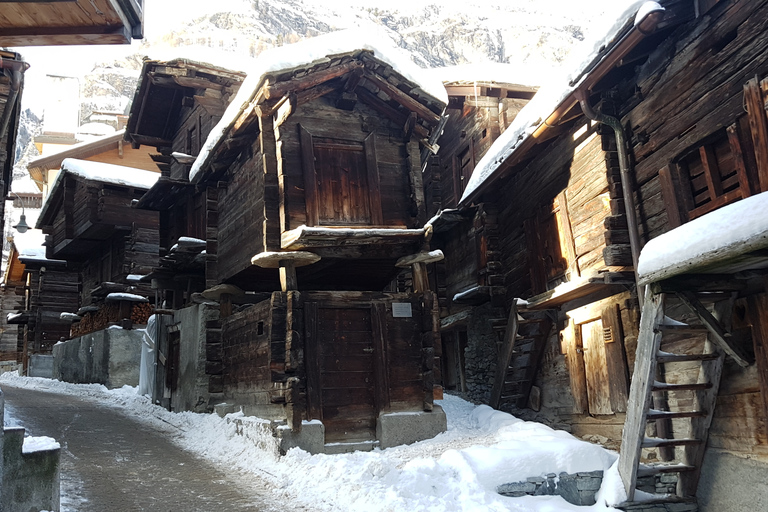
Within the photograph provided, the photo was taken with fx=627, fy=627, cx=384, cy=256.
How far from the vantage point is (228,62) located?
665 inches

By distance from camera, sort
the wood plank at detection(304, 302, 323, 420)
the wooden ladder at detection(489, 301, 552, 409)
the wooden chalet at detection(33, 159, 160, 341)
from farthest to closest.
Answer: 1. the wooden chalet at detection(33, 159, 160, 341)
2. the wooden ladder at detection(489, 301, 552, 409)
3. the wood plank at detection(304, 302, 323, 420)

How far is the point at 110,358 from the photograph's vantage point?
2098 cm

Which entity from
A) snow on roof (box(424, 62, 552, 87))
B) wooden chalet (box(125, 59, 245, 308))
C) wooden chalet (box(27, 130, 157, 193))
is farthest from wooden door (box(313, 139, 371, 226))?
wooden chalet (box(27, 130, 157, 193))

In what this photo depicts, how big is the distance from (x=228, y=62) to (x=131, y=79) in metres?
61.2

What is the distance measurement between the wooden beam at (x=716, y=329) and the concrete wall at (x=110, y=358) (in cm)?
1882

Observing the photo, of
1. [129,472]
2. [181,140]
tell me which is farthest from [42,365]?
[129,472]

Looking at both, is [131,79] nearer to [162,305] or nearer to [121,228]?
[121,228]

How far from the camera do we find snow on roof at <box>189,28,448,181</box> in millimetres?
10969

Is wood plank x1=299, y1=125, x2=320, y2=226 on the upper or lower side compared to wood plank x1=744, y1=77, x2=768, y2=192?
upper

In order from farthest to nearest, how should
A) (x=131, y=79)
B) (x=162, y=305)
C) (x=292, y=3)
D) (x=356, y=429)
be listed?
(x=292, y=3)
(x=131, y=79)
(x=162, y=305)
(x=356, y=429)

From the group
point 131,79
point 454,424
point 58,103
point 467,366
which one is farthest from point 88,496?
point 131,79

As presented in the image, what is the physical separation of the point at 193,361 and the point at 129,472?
5.64 meters

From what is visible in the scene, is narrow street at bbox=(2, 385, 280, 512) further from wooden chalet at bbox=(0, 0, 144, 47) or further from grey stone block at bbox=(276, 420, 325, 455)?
wooden chalet at bbox=(0, 0, 144, 47)

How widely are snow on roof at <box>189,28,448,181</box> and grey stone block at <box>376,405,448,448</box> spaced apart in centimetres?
599
